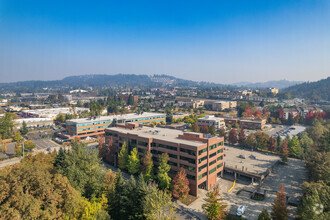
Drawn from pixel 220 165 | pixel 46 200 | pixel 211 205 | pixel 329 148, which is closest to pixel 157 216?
pixel 211 205

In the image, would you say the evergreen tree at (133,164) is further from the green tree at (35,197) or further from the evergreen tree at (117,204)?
the green tree at (35,197)

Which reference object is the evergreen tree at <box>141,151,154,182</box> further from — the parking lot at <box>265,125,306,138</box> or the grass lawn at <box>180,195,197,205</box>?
the parking lot at <box>265,125,306,138</box>

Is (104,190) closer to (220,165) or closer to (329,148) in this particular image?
(220,165)

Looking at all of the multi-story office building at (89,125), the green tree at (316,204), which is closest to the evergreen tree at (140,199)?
the green tree at (316,204)

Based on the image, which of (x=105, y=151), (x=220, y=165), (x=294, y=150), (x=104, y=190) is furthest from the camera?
(x=294, y=150)

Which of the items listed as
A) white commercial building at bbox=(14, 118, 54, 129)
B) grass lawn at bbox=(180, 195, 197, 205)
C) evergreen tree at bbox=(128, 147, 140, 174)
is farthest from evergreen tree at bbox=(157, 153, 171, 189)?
white commercial building at bbox=(14, 118, 54, 129)

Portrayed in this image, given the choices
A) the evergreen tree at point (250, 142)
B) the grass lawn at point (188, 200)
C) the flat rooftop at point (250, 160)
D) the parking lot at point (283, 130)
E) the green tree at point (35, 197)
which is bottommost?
the grass lawn at point (188, 200)

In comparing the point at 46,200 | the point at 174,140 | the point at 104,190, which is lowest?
the point at 104,190
